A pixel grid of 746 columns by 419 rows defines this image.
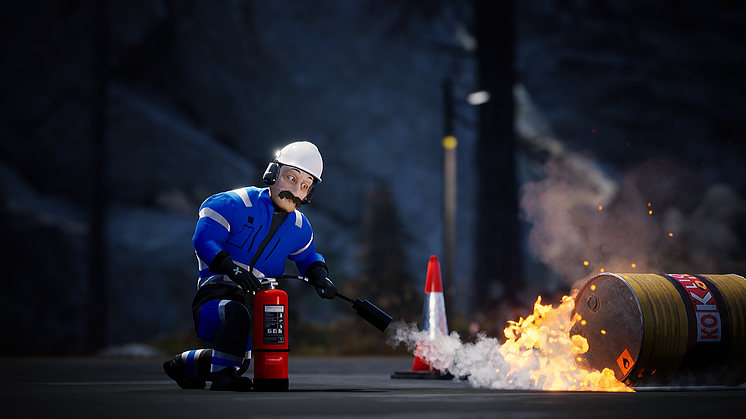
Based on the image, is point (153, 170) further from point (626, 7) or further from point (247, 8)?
point (626, 7)

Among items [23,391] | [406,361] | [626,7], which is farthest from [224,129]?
[23,391]

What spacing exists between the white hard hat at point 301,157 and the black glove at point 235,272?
3.33 feet

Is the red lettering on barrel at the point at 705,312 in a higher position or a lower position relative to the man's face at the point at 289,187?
lower

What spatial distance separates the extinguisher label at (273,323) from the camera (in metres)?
7.21

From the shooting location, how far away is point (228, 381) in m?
7.38

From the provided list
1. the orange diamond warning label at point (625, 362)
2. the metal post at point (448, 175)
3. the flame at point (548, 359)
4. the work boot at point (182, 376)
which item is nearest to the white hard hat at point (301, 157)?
the work boot at point (182, 376)

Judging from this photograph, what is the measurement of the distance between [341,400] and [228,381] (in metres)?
1.14

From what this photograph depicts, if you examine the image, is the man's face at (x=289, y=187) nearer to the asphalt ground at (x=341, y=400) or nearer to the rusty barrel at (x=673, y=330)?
the asphalt ground at (x=341, y=400)

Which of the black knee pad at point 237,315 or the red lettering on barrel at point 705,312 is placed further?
the red lettering on barrel at point 705,312

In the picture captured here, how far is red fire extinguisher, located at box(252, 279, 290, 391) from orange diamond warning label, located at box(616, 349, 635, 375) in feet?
9.23

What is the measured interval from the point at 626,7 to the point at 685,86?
9.93 ft

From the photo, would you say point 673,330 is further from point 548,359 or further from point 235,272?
point 235,272

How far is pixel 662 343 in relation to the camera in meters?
7.52

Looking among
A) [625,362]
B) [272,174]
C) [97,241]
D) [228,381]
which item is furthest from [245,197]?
[97,241]
